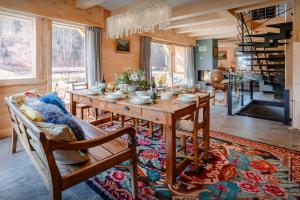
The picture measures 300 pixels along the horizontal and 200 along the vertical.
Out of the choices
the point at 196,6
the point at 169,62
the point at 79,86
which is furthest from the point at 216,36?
the point at 79,86

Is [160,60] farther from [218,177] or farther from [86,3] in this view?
[218,177]

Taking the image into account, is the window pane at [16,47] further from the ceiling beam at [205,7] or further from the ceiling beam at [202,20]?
the ceiling beam at [202,20]

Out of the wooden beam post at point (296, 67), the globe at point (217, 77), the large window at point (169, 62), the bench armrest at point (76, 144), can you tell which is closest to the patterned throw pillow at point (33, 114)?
the bench armrest at point (76, 144)

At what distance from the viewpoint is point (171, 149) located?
6.68 feet

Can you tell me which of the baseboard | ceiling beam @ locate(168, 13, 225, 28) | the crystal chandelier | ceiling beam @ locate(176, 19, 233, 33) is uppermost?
ceiling beam @ locate(176, 19, 233, 33)

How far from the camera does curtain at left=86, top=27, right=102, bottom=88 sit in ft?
14.8

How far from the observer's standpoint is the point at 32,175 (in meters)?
2.26

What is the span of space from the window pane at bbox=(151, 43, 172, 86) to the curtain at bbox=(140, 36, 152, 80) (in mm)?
625

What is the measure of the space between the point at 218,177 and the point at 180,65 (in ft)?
21.4

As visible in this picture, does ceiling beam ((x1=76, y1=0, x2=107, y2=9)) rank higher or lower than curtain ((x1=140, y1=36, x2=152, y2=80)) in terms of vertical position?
higher

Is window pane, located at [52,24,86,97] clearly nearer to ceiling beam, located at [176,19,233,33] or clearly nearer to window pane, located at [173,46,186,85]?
ceiling beam, located at [176,19,233,33]

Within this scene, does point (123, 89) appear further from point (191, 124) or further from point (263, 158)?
point (263, 158)

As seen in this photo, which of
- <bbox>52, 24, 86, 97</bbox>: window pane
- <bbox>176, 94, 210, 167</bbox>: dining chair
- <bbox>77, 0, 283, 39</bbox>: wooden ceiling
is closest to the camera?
<bbox>176, 94, 210, 167</bbox>: dining chair

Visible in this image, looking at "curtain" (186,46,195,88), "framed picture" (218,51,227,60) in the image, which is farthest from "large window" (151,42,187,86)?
"framed picture" (218,51,227,60)
